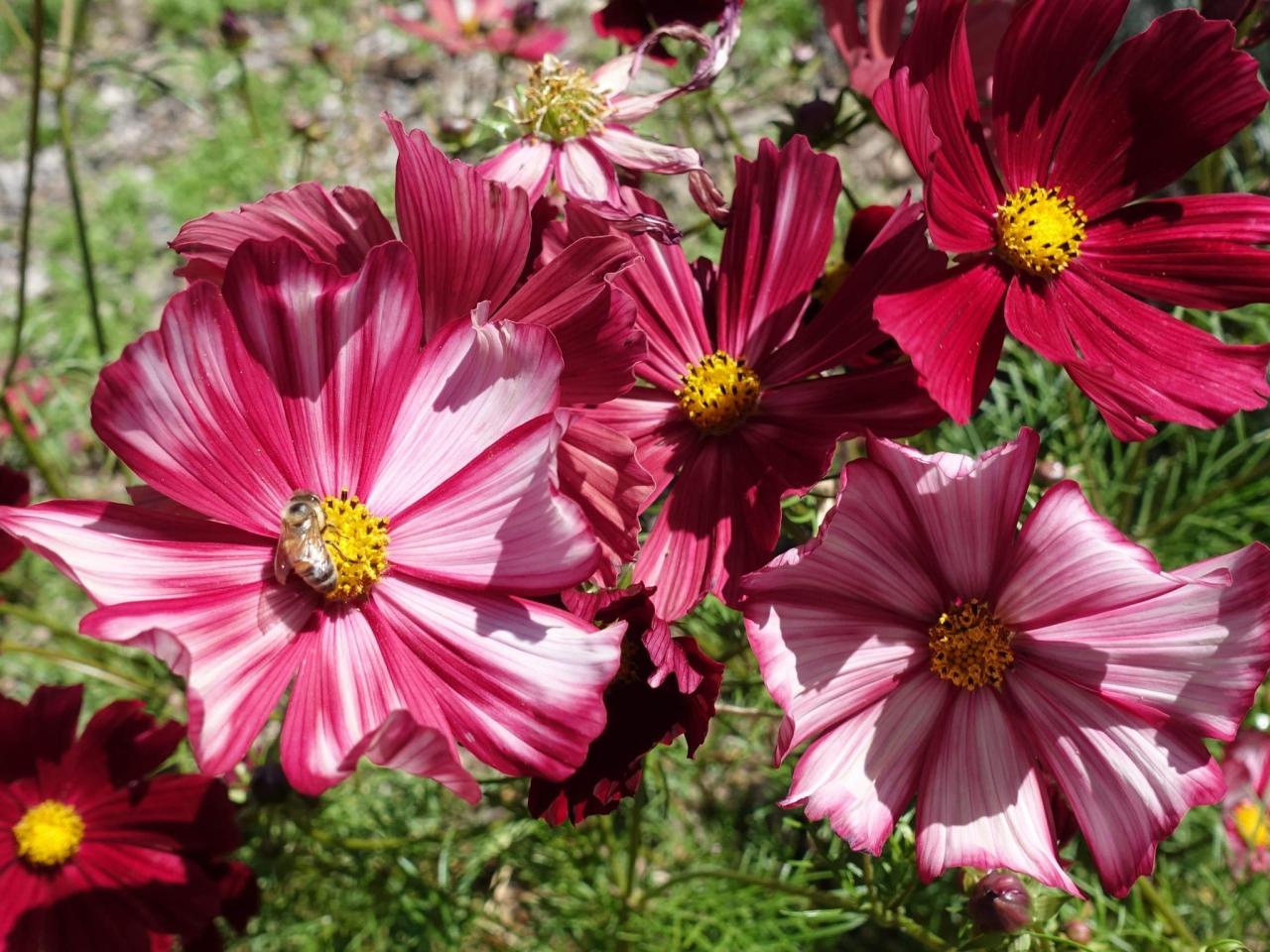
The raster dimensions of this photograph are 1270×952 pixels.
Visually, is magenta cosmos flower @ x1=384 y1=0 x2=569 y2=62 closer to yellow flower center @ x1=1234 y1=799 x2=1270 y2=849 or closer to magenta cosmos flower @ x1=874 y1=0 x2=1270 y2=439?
magenta cosmos flower @ x1=874 y1=0 x2=1270 y2=439


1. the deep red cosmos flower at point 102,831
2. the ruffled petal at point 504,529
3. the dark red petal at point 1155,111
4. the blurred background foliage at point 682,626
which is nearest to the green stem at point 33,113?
the blurred background foliage at point 682,626

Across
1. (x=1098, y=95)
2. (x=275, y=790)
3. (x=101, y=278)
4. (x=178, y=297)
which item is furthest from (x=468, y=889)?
(x=101, y=278)

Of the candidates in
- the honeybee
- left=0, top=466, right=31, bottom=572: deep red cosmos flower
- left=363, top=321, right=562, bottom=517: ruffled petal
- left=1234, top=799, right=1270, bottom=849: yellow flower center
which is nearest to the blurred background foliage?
left=1234, top=799, right=1270, bottom=849: yellow flower center

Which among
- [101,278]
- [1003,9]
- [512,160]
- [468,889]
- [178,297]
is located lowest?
[468,889]

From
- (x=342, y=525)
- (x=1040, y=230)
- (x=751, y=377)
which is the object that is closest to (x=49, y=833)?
(x=342, y=525)

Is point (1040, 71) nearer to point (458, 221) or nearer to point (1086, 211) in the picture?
point (1086, 211)

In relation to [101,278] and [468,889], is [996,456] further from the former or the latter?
[101,278]
